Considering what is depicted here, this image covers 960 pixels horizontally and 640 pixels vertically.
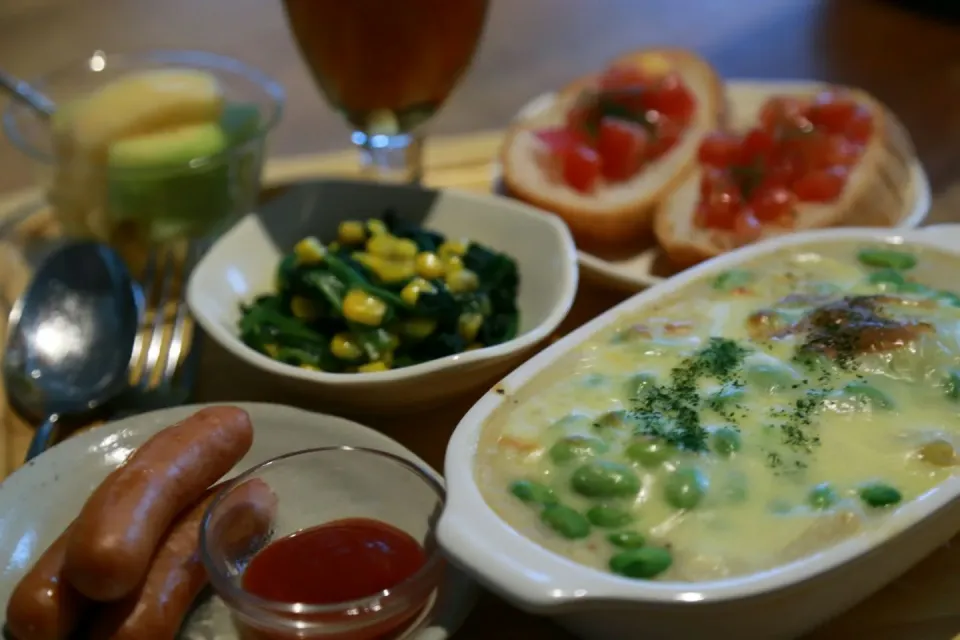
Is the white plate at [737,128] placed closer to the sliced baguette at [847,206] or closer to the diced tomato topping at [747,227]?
the sliced baguette at [847,206]

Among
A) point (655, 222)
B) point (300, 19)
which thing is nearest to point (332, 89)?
point (300, 19)

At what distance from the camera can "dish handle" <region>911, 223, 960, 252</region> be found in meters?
1.74

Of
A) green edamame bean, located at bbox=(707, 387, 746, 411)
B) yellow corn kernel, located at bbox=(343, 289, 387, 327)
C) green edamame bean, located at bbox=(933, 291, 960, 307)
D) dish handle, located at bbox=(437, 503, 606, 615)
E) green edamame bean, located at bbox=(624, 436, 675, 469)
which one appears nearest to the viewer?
dish handle, located at bbox=(437, 503, 606, 615)

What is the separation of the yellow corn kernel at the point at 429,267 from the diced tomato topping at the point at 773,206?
801 mm

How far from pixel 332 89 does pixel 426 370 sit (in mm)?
1002

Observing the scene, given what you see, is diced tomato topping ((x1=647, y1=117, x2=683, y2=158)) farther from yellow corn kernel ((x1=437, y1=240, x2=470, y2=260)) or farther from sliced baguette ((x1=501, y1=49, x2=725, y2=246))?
yellow corn kernel ((x1=437, y1=240, x2=470, y2=260))

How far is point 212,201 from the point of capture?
2.28 meters

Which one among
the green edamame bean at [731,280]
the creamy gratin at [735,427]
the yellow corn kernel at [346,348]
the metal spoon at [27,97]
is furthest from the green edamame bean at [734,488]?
the metal spoon at [27,97]

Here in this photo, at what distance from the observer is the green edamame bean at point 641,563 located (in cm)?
118

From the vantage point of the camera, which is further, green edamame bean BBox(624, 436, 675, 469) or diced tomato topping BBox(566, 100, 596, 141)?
diced tomato topping BBox(566, 100, 596, 141)

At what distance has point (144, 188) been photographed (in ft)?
7.16

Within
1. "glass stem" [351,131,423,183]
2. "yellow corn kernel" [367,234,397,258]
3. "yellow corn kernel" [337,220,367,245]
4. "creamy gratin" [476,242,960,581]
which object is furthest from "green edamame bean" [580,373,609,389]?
"glass stem" [351,131,423,183]

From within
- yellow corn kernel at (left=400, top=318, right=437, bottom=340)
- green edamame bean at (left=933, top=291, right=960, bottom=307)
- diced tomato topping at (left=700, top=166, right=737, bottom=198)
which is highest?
green edamame bean at (left=933, top=291, right=960, bottom=307)

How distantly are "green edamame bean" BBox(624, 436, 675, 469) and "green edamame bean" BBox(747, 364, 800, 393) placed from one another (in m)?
0.23
